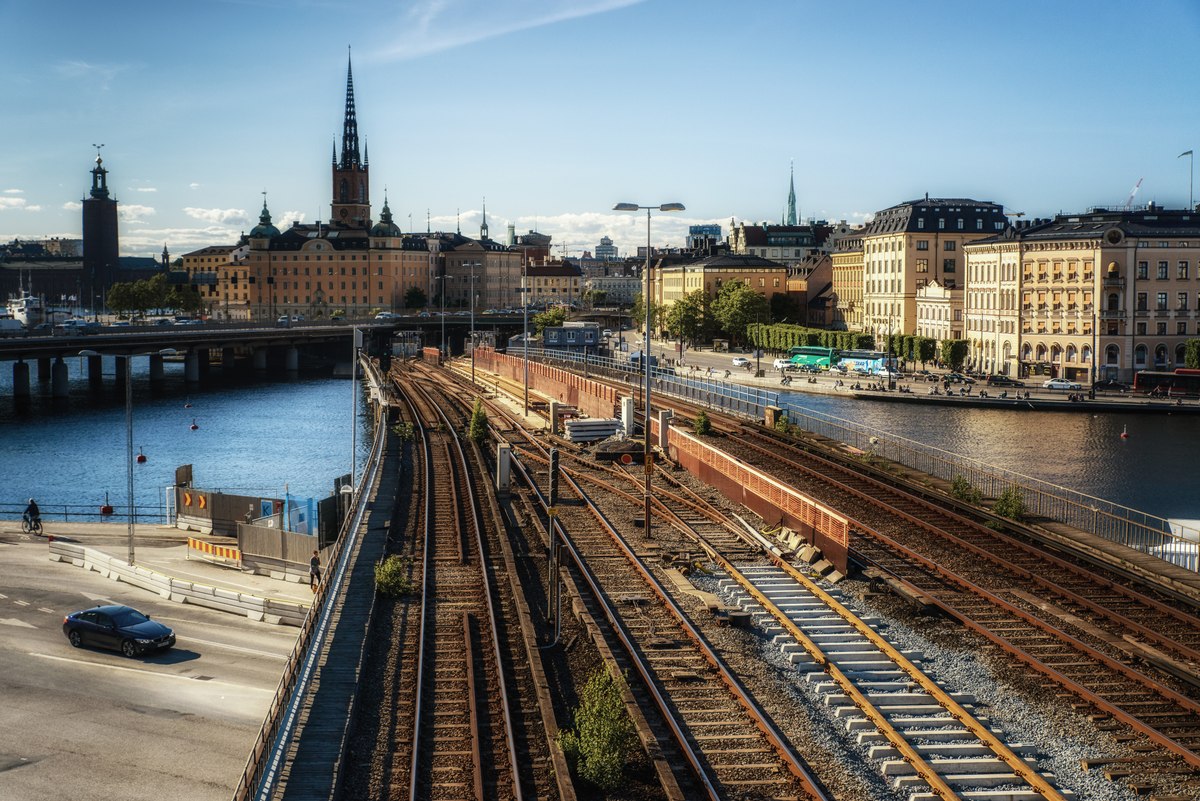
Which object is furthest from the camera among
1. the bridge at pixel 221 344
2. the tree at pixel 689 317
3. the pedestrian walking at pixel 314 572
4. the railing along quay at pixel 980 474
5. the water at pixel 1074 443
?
the tree at pixel 689 317

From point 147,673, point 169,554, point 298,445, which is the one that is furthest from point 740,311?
point 147,673

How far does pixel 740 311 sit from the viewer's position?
12431 cm

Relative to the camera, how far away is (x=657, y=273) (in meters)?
176

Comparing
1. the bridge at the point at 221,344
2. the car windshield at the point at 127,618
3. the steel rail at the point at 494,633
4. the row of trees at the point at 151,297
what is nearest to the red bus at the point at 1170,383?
the bridge at the point at 221,344

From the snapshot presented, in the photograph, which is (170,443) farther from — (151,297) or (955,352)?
(151,297)

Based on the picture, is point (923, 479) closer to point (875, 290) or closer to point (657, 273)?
point (875, 290)

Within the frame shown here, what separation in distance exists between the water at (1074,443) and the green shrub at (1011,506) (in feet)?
49.9

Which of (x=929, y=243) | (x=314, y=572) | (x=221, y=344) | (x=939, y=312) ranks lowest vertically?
(x=314, y=572)

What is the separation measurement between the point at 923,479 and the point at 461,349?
12060cm

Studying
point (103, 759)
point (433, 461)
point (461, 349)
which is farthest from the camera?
point (461, 349)

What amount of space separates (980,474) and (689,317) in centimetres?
9392

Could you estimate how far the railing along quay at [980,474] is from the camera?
1104 inches

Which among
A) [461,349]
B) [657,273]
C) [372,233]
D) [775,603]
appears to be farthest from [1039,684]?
[372,233]

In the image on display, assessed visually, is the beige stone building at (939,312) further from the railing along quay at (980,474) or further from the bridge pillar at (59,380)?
the bridge pillar at (59,380)
